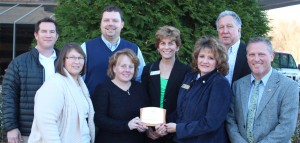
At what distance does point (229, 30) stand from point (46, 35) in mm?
2058

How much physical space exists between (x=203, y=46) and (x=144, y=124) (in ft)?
3.16

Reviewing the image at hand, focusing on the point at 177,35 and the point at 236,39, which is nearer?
the point at 177,35

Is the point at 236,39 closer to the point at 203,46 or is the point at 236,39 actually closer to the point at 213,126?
the point at 203,46

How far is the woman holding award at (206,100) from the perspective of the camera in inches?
147

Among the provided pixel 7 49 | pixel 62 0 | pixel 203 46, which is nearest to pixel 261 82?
pixel 203 46

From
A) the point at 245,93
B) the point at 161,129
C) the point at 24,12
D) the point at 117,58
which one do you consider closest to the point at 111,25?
the point at 117,58

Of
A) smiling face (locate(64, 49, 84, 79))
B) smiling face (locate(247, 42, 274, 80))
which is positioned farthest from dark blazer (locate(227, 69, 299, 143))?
smiling face (locate(64, 49, 84, 79))

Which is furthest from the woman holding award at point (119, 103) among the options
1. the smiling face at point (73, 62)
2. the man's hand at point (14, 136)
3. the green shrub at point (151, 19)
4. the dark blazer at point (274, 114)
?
the green shrub at point (151, 19)

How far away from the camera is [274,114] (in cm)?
378

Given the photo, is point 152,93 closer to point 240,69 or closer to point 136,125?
point 136,125

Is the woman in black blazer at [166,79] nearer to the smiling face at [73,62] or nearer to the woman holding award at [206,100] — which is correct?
the woman holding award at [206,100]

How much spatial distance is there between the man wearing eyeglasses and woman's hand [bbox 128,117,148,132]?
3.61 feet

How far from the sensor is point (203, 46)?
3910mm

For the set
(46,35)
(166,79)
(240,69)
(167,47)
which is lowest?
(166,79)
